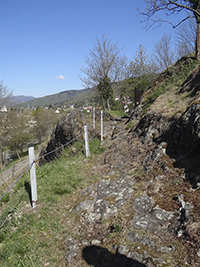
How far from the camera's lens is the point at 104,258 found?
292 cm

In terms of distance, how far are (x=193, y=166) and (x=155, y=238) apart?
1.99m

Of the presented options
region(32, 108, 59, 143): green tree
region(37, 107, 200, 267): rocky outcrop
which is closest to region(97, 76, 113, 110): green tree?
region(37, 107, 200, 267): rocky outcrop

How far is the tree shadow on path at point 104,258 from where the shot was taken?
269 centimetres

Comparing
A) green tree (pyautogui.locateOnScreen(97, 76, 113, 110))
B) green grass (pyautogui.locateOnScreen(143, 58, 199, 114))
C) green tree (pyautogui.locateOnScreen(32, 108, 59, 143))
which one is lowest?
green tree (pyautogui.locateOnScreen(32, 108, 59, 143))

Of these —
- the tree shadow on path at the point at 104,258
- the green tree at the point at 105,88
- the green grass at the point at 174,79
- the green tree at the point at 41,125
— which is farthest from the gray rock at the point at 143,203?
the green tree at the point at 41,125

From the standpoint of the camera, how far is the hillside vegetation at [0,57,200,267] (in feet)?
9.54

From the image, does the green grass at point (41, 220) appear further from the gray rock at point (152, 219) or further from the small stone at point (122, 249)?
the gray rock at point (152, 219)

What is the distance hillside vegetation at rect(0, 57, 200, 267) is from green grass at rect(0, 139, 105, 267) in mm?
16

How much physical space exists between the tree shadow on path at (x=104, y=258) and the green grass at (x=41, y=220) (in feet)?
1.31

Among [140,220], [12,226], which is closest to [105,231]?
[140,220]

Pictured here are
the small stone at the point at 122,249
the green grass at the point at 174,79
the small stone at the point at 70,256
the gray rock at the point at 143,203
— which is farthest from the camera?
the green grass at the point at 174,79

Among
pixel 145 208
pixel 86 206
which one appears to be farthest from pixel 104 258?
pixel 86 206

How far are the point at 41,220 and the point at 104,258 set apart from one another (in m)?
1.73

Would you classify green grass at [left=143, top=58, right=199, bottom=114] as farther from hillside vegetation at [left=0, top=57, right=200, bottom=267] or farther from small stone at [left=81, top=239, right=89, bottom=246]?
small stone at [left=81, top=239, right=89, bottom=246]
